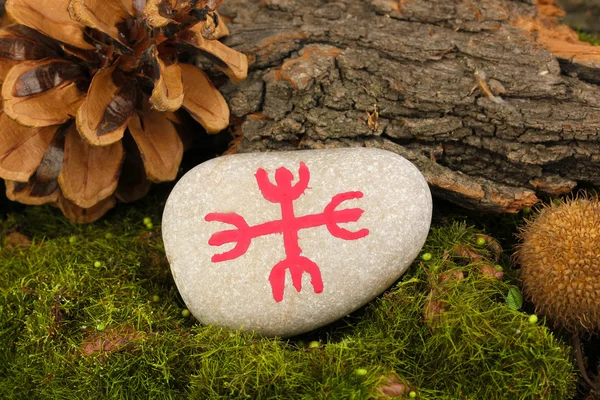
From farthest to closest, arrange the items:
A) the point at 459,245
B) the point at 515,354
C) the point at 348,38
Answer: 1. the point at 348,38
2. the point at 459,245
3. the point at 515,354

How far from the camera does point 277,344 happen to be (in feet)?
6.03

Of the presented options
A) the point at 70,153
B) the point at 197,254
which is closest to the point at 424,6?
the point at 197,254

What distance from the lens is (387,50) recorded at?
2.16 metres

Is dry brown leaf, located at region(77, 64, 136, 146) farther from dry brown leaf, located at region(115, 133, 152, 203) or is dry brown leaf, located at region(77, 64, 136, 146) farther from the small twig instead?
the small twig

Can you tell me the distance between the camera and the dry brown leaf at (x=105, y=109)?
192 cm

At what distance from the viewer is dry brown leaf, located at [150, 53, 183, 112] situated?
1.90 meters

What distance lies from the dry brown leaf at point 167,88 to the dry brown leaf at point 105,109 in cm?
16

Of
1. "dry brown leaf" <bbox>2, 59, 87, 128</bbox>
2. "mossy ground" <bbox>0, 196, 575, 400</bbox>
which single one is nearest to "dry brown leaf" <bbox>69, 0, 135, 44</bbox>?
"dry brown leaf" <bbox>2, 59, 87, 128</bbox>

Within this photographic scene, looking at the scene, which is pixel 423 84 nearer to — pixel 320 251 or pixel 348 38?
pixel 348 38

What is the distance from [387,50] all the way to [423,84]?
176mm

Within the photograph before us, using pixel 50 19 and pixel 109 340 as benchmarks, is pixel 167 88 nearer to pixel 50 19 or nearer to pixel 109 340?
pixel 50 19

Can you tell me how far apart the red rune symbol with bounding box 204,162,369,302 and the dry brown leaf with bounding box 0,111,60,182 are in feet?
2.03

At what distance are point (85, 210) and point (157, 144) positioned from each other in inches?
15.4

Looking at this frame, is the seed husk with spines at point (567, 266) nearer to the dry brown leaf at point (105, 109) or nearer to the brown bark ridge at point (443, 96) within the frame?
the brown bark ridge at point (443, 96)
